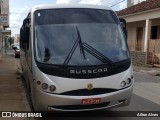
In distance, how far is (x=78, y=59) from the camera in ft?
23.3

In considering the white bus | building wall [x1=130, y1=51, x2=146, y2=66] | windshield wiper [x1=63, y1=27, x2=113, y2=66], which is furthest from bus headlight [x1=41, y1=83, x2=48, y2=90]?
building wall [x1=130, y1=51, x2=146, y2=66]

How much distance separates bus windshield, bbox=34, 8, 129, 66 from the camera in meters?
7.18

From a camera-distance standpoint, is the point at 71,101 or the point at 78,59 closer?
the point at 71,101

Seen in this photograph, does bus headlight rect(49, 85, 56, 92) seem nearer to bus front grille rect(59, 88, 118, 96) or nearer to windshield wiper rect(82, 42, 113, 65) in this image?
bus front grille rect(59, 88, 118, 96)

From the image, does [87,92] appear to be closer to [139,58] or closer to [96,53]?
[96,53]

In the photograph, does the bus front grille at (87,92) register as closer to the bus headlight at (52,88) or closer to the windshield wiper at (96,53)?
the bus headlight at (52,88)

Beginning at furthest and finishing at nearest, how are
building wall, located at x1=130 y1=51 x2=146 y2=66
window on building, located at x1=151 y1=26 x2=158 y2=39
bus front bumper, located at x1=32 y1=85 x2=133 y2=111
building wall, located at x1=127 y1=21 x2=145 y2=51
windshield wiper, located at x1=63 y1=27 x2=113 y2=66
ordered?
building wall, located at x1=127 y1=21 x2=145 y2=51 → window on building, located at x1=151 y1=26 x2=158 y2=39 → building wall, located at x1=130 y1=51 x2=146 y2=66 → windshield wiper, located at x1=63 y1=27 x2=113 y2=66 → bus front bumper, located at x1=32 y1=85 x2=133 y2=111

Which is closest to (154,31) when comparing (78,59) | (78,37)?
(78,37)

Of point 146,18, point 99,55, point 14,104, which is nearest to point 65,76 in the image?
point 99,55

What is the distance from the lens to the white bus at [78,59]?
681 centimetres

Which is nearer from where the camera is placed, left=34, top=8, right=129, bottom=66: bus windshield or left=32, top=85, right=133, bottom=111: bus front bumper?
left=32, top=85, right=133, bottom=111: bus front bumper

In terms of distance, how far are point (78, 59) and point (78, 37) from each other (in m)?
0.58

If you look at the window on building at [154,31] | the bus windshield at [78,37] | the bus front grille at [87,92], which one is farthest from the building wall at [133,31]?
the bus front grille at [87,92]

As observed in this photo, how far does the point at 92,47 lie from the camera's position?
7363 mm
